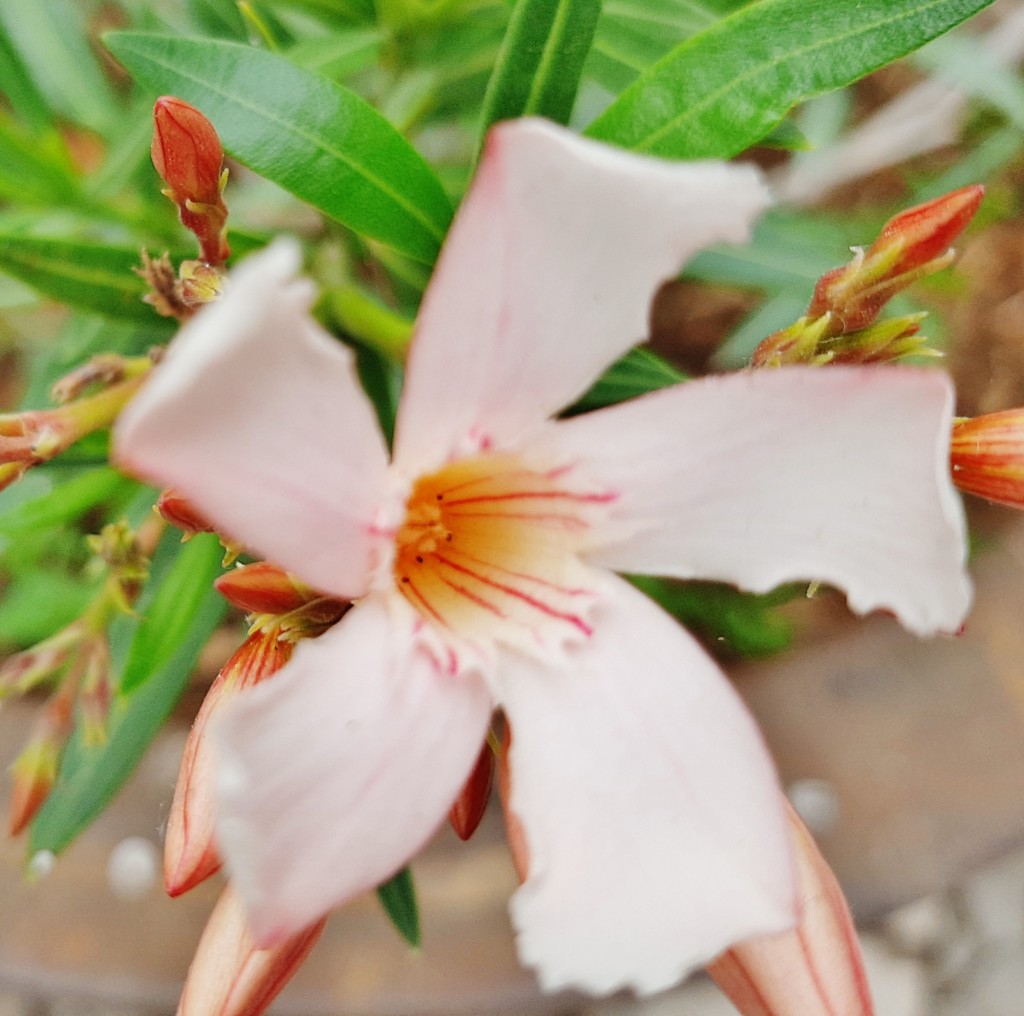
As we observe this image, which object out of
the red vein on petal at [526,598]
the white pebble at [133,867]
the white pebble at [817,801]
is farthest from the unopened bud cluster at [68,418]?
A: the white pebble at [817,801]

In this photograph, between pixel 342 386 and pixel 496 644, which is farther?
pixel 496 644

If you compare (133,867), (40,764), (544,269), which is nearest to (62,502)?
(40,764)

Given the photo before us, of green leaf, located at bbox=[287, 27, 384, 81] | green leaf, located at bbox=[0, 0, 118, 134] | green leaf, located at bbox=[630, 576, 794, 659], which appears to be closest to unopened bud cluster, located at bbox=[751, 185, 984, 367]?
green leaf, located at bbox=[287, 27, 384, 81]

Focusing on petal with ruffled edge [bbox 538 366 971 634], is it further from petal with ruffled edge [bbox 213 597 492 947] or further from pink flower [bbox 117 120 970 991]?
petal with ruffled edge [bbox 213 597 492 947]

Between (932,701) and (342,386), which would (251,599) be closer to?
(342,386)

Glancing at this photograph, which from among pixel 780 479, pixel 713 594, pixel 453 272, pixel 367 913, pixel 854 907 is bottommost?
pixel 854 907

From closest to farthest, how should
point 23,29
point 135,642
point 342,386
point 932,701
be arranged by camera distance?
point 342,386 → point 135,642 → point 23,29 → point 932,701

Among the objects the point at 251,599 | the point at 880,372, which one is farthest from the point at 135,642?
the point at 880,372

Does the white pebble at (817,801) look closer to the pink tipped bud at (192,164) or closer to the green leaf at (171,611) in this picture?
the green leaf at (171,611)
